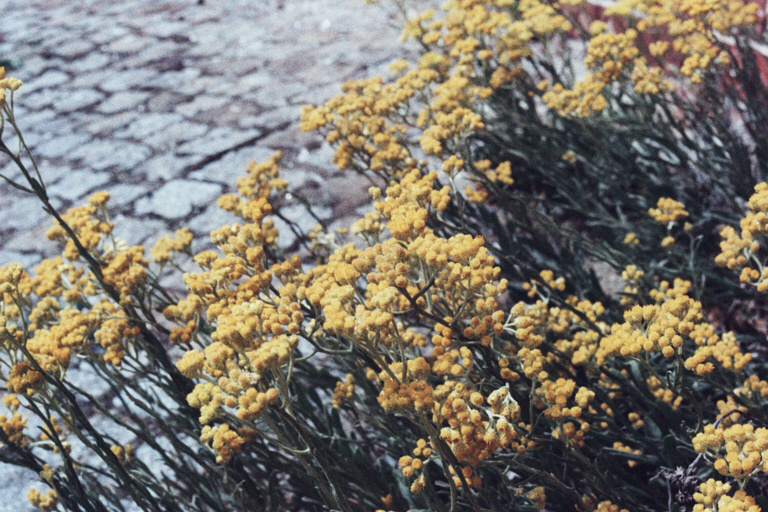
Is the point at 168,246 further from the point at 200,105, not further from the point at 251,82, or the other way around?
the point at 251,82

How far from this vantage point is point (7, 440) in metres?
1.60

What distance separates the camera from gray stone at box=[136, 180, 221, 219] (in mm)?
3670

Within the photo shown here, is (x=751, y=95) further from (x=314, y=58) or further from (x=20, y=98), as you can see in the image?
(x=20, y=98)

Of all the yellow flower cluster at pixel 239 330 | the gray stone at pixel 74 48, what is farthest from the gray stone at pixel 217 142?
the gray stone at pixel 74 48

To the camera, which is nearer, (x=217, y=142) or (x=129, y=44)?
(x=217, y=142)

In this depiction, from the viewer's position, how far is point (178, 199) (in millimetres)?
3756

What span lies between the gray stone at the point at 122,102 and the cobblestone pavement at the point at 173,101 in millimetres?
16

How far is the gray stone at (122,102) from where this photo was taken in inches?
203

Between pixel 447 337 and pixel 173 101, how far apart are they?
14.6 feet

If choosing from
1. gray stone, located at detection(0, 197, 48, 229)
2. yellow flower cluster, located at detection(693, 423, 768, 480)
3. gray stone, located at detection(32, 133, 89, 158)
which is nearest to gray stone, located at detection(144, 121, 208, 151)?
gray stone, located at detection(32, 133, 89, 158)

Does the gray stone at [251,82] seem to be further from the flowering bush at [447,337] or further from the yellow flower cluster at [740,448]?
the yellow flower cluster at [740,448]

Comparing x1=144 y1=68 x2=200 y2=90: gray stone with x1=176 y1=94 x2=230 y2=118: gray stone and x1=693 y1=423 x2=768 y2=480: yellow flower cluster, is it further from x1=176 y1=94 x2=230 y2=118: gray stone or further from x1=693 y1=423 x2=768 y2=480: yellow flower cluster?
x1=693 y1=423 x2=768 y2=480: yellow flower cluster

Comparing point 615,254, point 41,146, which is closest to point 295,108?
point 41,146

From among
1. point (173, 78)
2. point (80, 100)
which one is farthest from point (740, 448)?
point (80, 100)
